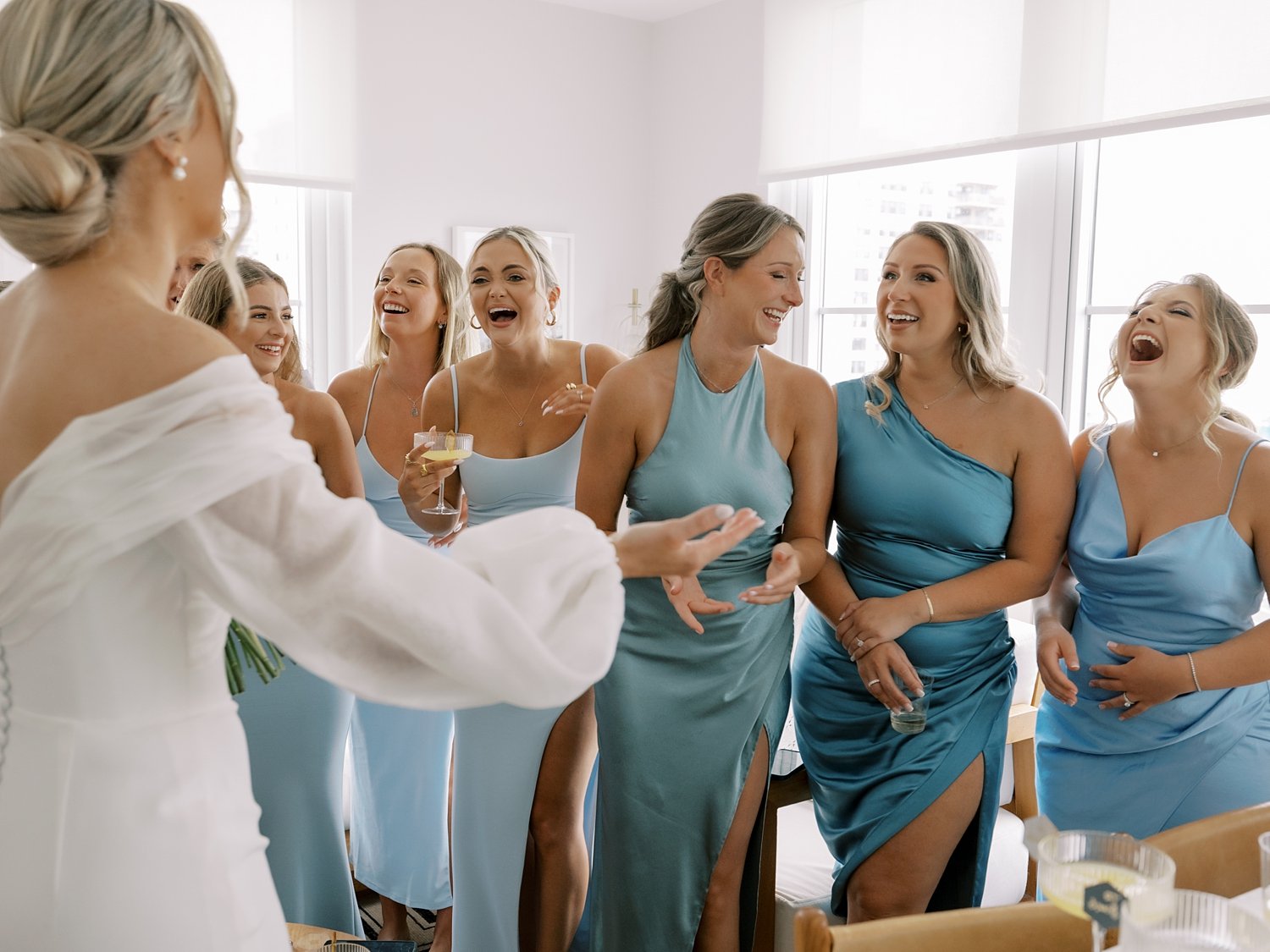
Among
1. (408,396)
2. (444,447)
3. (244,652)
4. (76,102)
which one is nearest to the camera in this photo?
(76,102)

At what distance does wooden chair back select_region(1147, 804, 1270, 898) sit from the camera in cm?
147

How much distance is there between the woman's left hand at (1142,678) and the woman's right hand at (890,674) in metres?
0.35

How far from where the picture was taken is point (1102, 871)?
3.57 feet

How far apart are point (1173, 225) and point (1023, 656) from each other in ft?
5.22

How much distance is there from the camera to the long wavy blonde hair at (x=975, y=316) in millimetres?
2207

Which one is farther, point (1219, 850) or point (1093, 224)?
point (1093, 224)

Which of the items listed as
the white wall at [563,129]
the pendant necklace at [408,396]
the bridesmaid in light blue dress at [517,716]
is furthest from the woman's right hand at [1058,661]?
the white wall at [563,129]

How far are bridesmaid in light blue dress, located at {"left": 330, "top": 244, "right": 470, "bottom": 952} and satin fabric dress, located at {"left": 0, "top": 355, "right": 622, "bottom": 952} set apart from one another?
1.77m

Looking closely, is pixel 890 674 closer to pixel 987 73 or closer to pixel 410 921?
pixel 410 921

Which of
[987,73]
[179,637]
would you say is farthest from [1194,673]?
[987,73]

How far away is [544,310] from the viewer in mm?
2727

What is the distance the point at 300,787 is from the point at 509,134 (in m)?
3.37

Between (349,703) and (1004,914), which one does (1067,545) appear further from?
(349,703)

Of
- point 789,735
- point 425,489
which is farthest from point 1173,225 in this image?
point 425,489
